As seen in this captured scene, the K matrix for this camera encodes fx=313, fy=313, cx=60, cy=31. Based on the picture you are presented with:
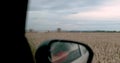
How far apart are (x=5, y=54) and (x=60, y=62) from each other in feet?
2.04

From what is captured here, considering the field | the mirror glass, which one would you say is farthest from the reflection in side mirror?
the field

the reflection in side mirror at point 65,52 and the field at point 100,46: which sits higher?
the reflection in side mirror at point 65,52

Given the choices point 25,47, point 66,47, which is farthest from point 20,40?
point 66,47

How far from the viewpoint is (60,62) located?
222 centimetres

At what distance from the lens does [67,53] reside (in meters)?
2.53

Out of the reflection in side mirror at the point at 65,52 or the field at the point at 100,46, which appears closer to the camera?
the reflection in side mirror at the point at 65,52

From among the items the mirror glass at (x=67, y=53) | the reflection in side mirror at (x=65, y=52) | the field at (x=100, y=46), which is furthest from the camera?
the field at (x=100, y=46)

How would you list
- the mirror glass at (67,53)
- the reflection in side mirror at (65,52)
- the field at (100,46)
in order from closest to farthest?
the reflection in side mirror at (65,52), the mirror glass at (67,53), the field at (100,46)

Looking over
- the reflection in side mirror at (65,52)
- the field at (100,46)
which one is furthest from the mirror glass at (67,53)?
the field at (100,46)

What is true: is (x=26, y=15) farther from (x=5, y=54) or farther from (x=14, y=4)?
(x=5, y=54)

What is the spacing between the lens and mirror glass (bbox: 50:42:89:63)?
2.14 m

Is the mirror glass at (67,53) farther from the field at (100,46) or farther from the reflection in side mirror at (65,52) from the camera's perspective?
the field at (100,46)

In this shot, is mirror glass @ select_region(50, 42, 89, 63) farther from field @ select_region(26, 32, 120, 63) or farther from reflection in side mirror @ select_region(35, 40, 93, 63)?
field @ select_region(26, 32, 120, 63)

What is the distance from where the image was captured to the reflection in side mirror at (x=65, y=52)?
183 cm
